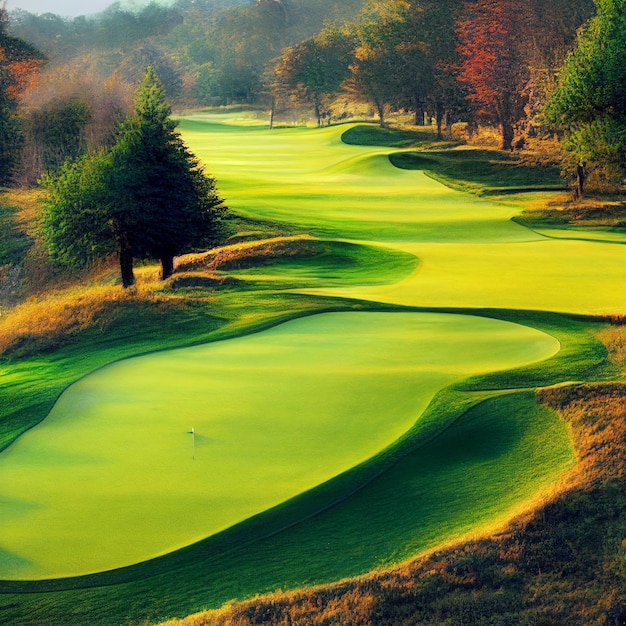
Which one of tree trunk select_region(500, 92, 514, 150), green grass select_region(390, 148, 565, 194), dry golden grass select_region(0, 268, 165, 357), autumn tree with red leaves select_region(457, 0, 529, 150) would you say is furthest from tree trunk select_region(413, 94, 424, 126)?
dry golden grass select_region(0, 268, 165, 357)

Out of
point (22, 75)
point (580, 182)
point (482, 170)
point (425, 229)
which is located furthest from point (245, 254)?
point (22, 75)

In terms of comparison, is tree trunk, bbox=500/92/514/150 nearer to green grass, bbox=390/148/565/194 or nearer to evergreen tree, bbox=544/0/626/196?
green grass, bbox=390/148/565/194

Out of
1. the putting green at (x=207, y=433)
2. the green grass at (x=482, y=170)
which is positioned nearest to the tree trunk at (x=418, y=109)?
the green grass at (x=482, y=170)

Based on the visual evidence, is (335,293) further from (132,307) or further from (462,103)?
(462,103)

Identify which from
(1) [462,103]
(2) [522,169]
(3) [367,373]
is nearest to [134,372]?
(3) [367,373]

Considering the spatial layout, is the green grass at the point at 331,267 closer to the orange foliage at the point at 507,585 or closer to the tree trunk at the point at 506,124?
the orange foliage at the point at 507,585

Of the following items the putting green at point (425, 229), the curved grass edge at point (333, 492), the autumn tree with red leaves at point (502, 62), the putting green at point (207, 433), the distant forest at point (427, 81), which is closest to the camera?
the curved grass edge at point (333, 492)
